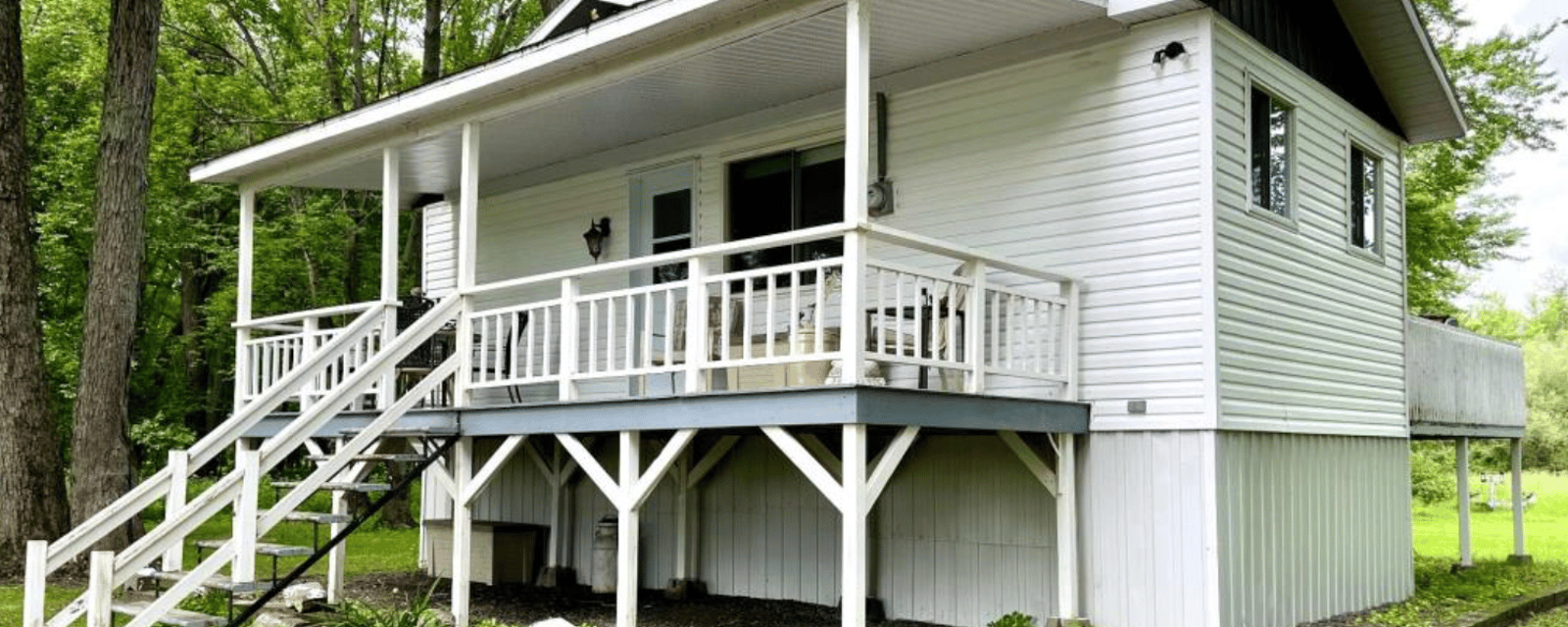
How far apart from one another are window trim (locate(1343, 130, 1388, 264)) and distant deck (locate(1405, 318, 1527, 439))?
87 centimetres

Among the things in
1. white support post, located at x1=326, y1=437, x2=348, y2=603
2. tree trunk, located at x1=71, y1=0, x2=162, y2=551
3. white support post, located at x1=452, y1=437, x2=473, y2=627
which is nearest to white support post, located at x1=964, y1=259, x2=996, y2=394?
white support post, located at x1=452, y1=437, x2=473, y2=627

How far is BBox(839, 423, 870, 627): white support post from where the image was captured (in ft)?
24.1

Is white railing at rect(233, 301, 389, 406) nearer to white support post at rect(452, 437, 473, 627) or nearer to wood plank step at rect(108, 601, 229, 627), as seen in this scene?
white support post at rect(452, 437, 473, 627)

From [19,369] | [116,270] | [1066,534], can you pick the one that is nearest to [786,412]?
[1066,534]

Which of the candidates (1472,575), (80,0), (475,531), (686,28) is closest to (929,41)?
(686,28)

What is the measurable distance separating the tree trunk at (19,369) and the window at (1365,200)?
41.2 feet

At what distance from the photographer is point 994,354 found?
27.8ft

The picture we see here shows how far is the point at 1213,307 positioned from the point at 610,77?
435cm

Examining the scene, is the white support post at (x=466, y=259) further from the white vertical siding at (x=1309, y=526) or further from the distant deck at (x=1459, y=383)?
the distant deck at (x=1459, y=383)

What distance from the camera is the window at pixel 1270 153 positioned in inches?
383

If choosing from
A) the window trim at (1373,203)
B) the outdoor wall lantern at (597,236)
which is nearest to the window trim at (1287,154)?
the window trim at (1373,203)

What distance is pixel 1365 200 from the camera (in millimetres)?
11945

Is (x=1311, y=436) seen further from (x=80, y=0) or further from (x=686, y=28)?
(x=80, y=0)

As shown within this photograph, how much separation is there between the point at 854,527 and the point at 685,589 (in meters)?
4.50
